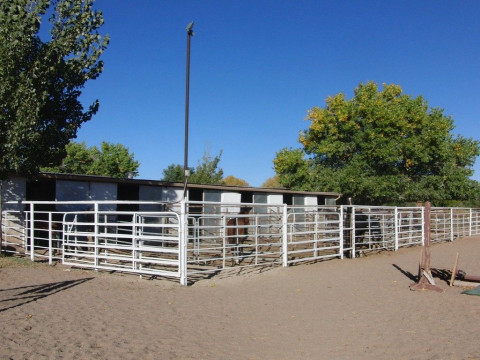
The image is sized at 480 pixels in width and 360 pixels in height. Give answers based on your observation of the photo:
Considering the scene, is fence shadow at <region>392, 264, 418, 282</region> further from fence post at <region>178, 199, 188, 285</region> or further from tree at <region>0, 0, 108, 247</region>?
tree at <region>0, 0, 108, 247</region>

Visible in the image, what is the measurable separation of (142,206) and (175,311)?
454 inches

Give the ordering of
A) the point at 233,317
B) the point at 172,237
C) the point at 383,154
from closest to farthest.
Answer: the point at 233,317
the point at 172,237
the point at 383,154

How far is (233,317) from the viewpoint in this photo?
687cm

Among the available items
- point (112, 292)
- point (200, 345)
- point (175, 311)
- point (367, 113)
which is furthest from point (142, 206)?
point (367, 113)

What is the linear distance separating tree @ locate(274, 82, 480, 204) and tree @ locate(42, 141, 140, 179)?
856 inches

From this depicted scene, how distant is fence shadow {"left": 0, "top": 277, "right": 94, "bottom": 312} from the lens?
23.0ft

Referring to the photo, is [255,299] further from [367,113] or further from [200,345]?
[367,113]

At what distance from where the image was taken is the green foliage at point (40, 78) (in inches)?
466

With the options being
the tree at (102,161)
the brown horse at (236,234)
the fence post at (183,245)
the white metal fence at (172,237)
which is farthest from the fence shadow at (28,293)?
the tree at (102,161)

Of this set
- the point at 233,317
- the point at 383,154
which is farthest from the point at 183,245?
the point at 383,154

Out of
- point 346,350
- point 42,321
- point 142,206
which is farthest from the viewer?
point 142,206

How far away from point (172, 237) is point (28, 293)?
2.74 meters

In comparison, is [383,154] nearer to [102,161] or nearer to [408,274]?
[408,274]

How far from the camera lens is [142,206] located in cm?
1817
